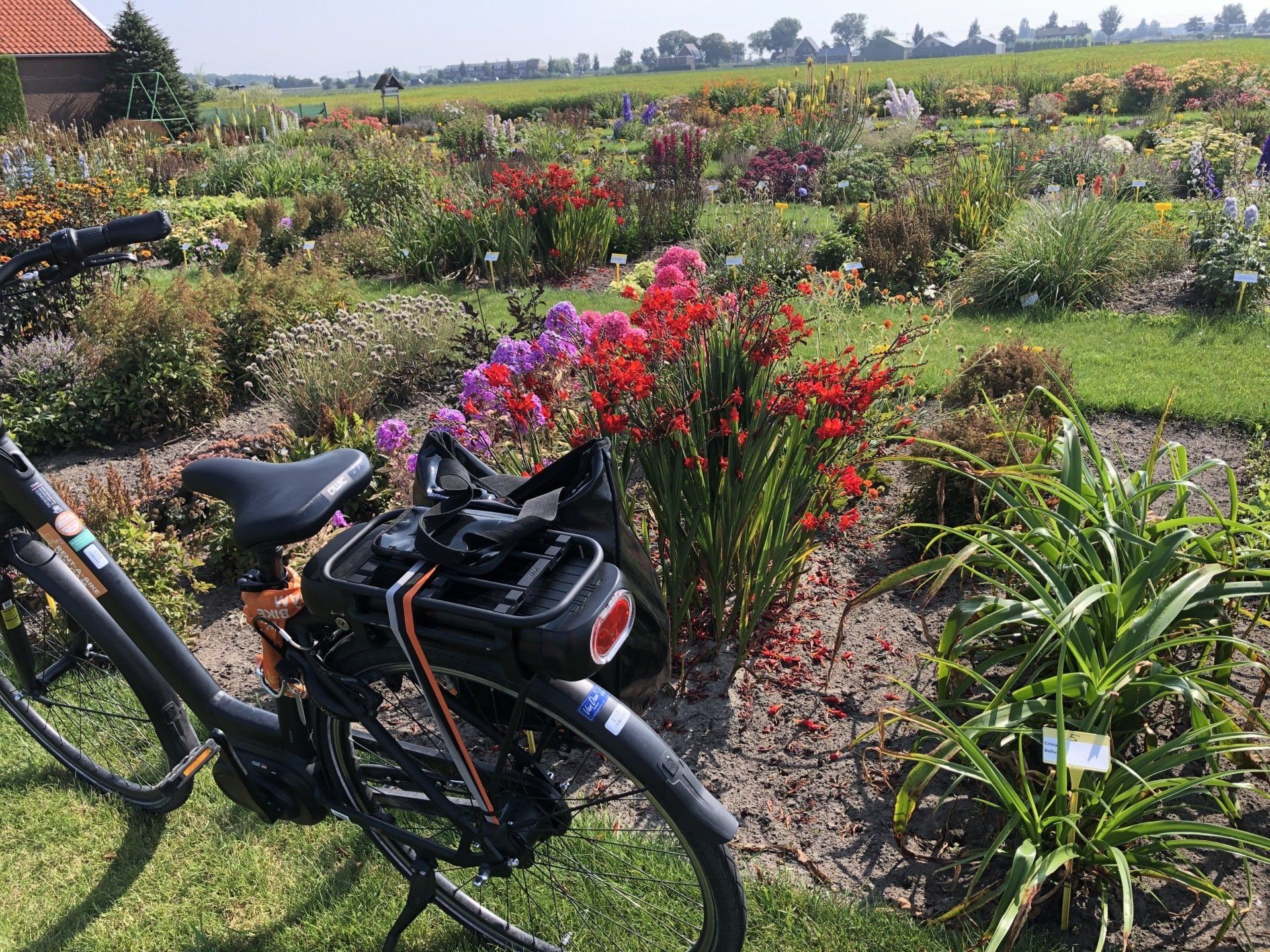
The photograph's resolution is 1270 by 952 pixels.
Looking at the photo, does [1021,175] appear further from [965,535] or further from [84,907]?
[84,907]

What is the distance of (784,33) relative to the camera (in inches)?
6137

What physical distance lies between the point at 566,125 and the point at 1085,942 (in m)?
18.5

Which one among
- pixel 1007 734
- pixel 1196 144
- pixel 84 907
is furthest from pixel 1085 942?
pixel 1196 144

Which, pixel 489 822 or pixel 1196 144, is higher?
pixel 1196 144

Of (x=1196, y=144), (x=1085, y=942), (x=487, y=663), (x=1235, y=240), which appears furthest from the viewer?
(x=1196, y=144)

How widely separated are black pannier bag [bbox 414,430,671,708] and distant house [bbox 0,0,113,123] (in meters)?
37.3

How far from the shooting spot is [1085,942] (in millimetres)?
2229

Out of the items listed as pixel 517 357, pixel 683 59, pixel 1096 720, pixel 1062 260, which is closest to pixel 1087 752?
pixel 1096 720

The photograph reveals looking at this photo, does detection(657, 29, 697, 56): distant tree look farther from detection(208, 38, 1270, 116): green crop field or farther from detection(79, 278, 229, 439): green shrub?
detection(79, 278, 229, 439): green shrub

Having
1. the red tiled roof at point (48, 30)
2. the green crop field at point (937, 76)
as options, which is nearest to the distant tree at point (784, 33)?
the green crop field at point (937, 76)

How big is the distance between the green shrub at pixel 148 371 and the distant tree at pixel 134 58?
99.7ft

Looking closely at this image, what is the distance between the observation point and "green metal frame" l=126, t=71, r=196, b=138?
28.1 metres

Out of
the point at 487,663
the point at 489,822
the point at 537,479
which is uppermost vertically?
the point at 537,479

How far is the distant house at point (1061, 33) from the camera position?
125125 millimetres
